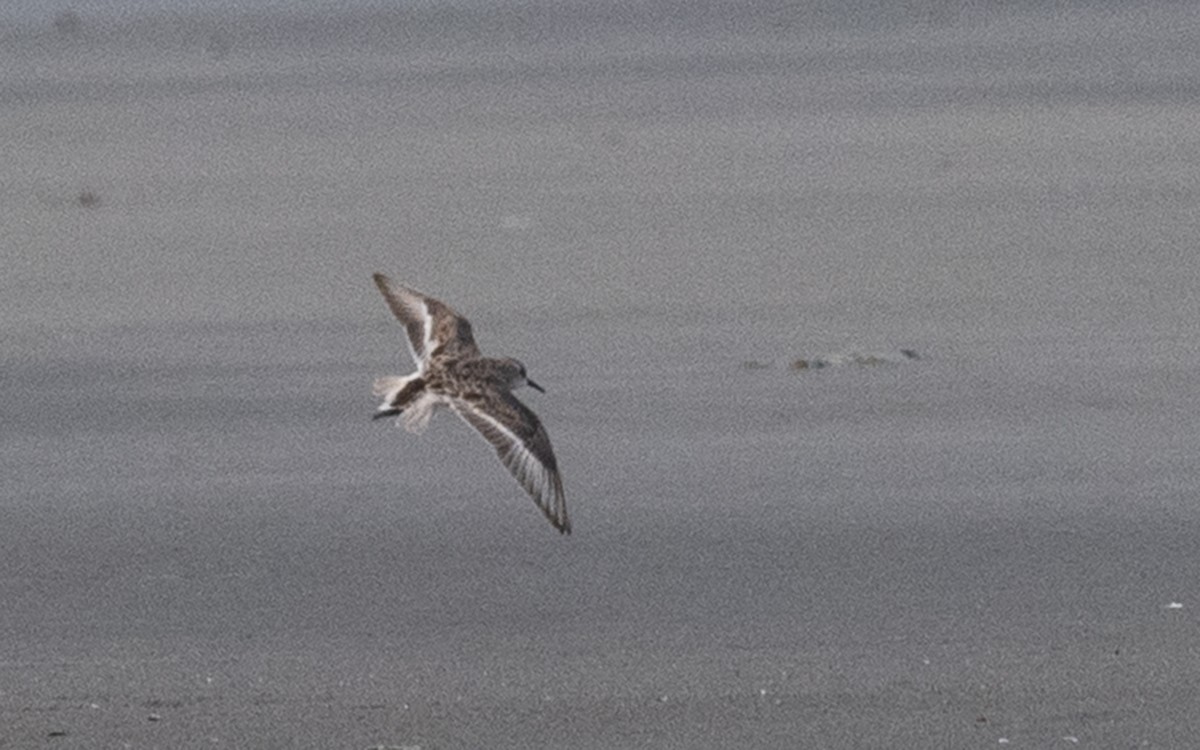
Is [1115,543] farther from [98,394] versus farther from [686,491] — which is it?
[98,394]

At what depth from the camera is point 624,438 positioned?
852 centimetres

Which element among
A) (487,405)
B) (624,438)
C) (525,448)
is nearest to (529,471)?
(525,448)

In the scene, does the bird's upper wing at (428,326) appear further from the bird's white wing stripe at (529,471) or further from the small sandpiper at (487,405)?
the bird's white wing stripe at (529,471)

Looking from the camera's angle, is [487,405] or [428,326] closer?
[487,405]

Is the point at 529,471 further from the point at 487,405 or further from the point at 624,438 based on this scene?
the point at 624,438

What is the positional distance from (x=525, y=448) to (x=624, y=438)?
2.25 m

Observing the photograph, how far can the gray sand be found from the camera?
6.27m

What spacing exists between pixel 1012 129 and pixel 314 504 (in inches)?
364

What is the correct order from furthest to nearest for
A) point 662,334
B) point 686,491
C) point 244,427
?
point 662,334 → point 244,427 → point 686,491

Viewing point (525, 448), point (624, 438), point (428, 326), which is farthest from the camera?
point (624, 438)

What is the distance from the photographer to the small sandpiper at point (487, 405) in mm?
6262

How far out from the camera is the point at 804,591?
275 inches

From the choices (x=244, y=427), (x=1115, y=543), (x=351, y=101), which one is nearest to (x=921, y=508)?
(x=1115, y=543)

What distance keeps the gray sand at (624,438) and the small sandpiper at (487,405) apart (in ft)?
1.26
